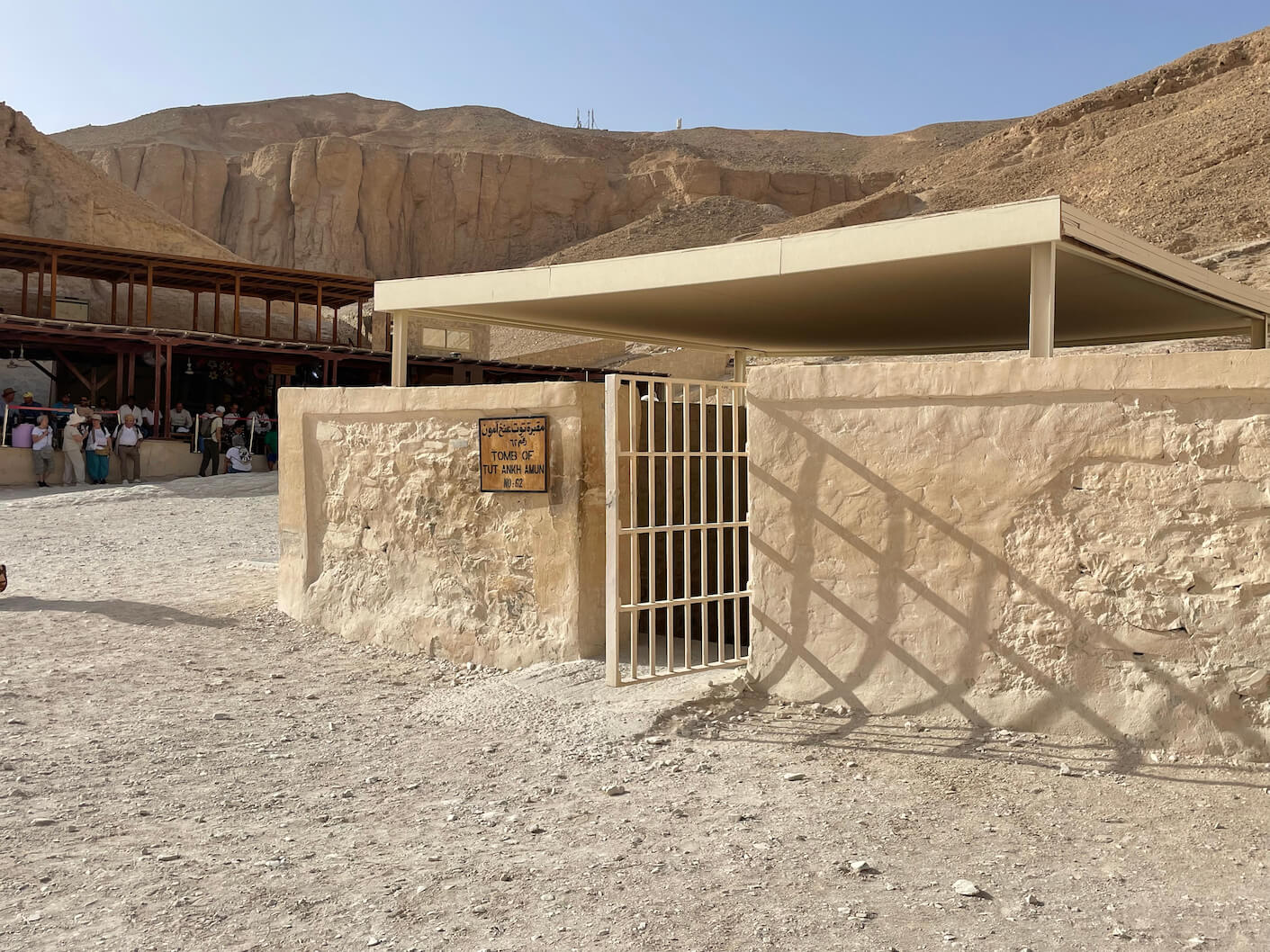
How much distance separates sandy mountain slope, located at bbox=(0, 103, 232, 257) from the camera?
31.2 metres

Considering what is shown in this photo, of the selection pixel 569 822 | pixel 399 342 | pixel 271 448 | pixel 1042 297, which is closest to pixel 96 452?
pixel 271 448

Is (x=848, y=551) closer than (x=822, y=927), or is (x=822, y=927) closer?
(x=822, y=927)

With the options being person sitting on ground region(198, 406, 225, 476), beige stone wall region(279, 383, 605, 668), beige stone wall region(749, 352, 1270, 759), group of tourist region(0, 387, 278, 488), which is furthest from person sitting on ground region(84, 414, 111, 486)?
beige stone wall region(749, 352, 1270, 759)

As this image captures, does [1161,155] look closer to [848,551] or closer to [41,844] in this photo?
[848,551]

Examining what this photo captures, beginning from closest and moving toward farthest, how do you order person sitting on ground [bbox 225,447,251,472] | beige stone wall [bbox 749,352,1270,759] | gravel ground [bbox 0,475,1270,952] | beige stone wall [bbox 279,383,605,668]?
gravel ground [bbox 0,475,1270,952], beige stone wall [bbox 749,352,1270,759], beige stone wall [bbox 279,383,605,668], person sitting on ground [bbox 225,447,251,472]

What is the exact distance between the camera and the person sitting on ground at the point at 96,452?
17641mm

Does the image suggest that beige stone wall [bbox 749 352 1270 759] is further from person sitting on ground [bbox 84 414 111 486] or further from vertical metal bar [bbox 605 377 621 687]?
person sitting on ground [bbox 84 414 111 486]

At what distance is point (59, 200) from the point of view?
31547 millimetres

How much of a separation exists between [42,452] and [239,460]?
3020 mm

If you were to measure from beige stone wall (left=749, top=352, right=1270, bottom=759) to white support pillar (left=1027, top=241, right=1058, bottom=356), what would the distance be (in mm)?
695

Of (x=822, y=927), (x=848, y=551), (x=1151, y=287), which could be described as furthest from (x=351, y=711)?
(x=1151, y=287)

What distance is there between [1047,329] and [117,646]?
6081 mm

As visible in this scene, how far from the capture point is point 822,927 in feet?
10.4

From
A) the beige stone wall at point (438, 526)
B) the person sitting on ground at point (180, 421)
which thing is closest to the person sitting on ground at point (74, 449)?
the person sitting on ground at point (180, 421)
